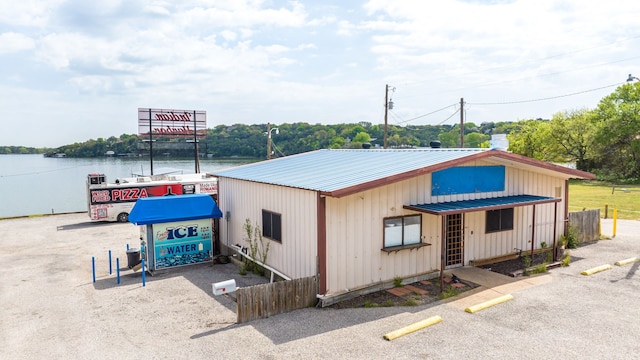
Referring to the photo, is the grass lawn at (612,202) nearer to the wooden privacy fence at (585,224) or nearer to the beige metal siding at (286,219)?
the wooden privacy fence at (585,224)

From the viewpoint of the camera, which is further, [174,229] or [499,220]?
[174,229]

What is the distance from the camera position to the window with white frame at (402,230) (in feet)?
40.5

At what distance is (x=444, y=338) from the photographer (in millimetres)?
9203

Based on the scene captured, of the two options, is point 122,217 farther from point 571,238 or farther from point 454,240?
point 571,238

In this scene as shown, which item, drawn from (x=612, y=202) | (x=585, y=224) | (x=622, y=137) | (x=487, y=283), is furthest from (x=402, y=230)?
(x=622, y=137)

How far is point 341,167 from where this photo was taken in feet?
47.8

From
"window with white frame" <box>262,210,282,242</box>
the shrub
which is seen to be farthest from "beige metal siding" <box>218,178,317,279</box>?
the shrub

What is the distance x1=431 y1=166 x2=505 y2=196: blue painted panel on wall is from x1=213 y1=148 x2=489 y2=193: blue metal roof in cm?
55

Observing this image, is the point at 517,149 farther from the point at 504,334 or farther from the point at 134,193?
the point at 504,334

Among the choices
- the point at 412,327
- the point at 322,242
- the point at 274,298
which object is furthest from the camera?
the point at 322,242

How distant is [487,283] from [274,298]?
251 inches

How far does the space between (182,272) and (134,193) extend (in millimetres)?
13501

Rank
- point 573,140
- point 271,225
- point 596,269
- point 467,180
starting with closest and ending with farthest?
point 271,225 < point 467,180 < point 596,269 < point 573,140

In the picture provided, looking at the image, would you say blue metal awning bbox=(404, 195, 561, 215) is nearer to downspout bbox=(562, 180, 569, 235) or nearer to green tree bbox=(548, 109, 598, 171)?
downspout bbox=(562, 180, 569, 235)
